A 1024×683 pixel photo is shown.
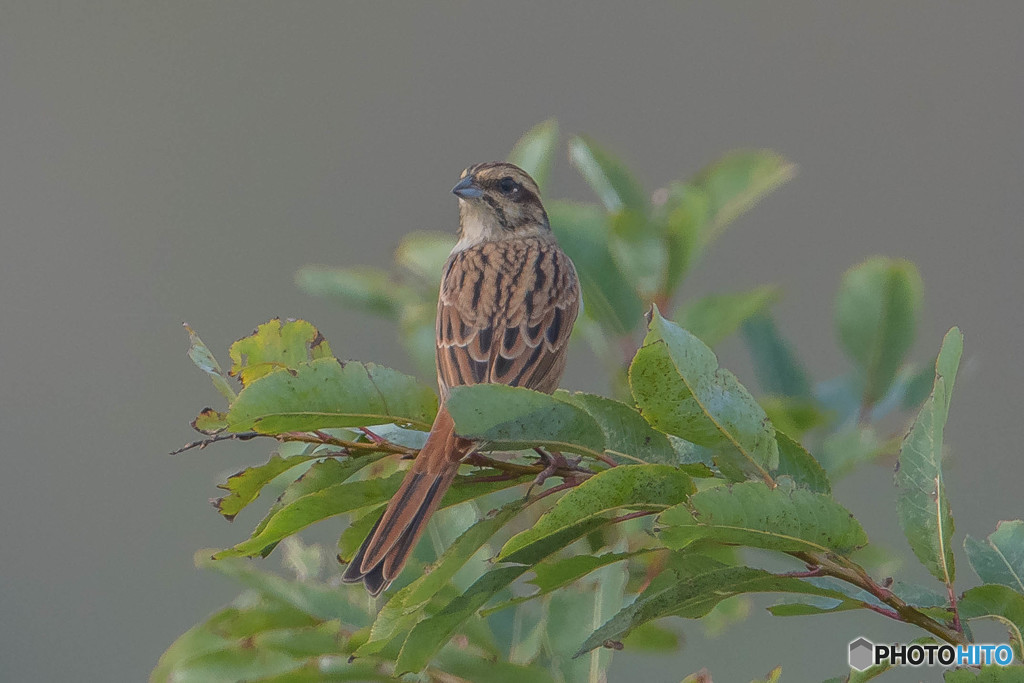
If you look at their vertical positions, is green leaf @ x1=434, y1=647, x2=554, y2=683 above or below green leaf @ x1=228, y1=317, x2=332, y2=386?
below

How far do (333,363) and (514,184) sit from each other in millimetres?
1647

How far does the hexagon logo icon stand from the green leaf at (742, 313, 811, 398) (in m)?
0.84

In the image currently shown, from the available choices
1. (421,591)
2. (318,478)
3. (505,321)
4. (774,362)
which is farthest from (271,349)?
(774,362)

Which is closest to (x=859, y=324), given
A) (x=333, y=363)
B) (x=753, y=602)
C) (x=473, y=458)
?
(x=753, y=602)

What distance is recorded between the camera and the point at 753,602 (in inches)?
96.1

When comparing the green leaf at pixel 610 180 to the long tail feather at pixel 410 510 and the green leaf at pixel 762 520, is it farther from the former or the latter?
the green leaf at pixel 762 520

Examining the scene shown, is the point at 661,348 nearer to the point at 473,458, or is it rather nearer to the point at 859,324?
the point at 473,458

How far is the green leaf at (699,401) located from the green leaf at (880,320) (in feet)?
3.66

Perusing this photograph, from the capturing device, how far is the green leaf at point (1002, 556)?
1.44 metres

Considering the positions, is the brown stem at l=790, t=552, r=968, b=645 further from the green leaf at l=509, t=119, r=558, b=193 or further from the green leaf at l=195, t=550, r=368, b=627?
the green leaf at l=509, t=119, r=558, b=193

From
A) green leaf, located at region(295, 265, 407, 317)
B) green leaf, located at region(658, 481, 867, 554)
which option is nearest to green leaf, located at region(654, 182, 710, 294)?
green leaf, located at region(295, 265, 407, 317)

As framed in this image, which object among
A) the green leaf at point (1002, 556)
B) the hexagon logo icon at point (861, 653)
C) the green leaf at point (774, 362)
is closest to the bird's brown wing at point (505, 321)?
the green leaf at point (774, 362)

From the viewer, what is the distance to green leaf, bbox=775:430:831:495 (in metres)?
1.39

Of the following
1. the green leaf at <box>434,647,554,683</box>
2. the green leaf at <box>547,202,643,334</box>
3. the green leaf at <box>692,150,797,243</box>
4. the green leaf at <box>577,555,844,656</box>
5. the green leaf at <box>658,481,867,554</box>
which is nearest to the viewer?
the green leaf at <box>658,481,867,554</box>
